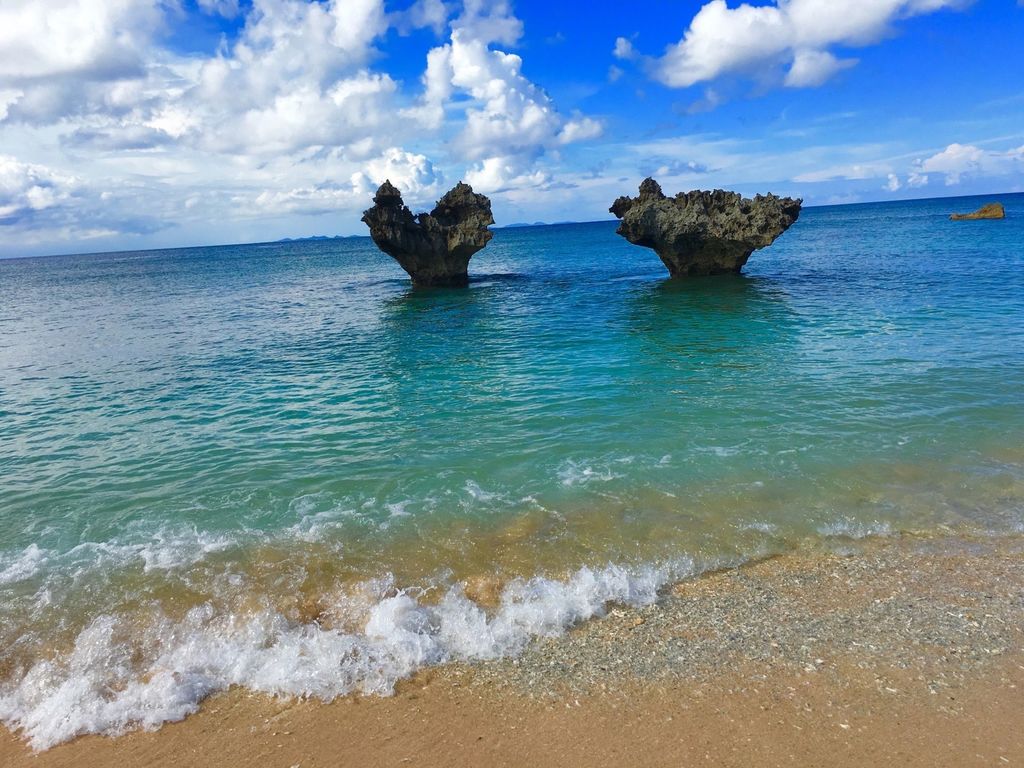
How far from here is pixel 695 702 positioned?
252 inches

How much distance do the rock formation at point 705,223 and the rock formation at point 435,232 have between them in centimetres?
1054

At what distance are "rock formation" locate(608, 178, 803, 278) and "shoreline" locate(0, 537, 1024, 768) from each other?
117ft

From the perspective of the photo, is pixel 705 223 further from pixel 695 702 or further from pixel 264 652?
pixel 264 652

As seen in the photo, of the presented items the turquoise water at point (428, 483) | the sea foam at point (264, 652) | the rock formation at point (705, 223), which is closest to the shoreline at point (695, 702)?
the sea foam at point (264, 652)

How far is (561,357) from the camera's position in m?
22.8

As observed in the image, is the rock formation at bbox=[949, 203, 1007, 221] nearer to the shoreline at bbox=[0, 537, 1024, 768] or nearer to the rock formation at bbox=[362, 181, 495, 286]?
the rock formation at bbox=[362, 181, 495, 286]

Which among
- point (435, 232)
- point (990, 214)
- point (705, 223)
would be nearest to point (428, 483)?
point (705, 223)

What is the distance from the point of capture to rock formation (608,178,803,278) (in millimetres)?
40500

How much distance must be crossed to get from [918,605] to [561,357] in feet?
51.9

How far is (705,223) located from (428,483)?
3471cm

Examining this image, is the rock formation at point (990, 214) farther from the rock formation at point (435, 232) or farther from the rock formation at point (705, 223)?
the rock formation at point (435, 232)

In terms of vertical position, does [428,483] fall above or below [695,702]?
above

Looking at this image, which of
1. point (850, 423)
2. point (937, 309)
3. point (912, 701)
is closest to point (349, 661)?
point (912, 701)

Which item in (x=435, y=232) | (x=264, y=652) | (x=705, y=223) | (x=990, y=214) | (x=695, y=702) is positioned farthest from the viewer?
(x=990, y=214)
